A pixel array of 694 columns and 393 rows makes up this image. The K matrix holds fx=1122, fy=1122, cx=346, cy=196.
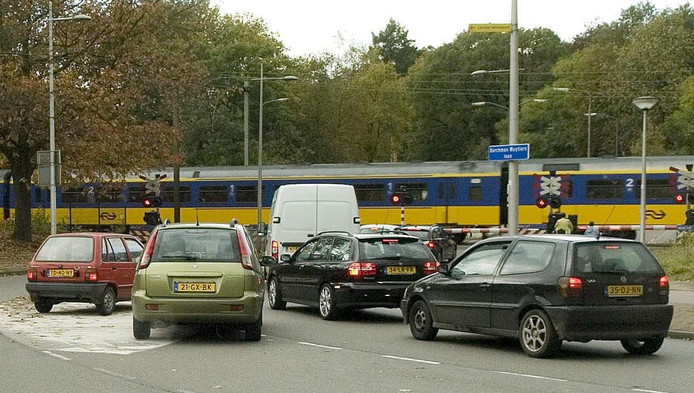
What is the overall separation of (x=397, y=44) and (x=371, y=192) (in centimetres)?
7980

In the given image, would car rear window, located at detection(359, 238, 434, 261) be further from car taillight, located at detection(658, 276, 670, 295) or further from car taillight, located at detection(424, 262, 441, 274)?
car taillight, located at detection(658, 276, 670, 295)

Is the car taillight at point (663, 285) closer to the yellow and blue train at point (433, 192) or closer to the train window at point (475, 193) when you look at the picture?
the yellow and blue train at point (433, 192)

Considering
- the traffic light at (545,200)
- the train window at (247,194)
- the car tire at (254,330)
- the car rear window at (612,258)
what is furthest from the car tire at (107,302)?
the train window at (247,194)

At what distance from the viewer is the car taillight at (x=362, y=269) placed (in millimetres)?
17828

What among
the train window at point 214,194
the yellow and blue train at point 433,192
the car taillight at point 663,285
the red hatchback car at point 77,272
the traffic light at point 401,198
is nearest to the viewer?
the car taillight at point 663,285

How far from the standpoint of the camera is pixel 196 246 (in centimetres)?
1490

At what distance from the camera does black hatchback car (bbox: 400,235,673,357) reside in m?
12.9

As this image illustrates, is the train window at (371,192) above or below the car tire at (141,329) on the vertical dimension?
above

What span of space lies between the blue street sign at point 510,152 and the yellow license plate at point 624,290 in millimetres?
8541

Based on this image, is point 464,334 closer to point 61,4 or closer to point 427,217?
point 61,4

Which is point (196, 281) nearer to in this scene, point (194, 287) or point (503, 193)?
point (194, 287)

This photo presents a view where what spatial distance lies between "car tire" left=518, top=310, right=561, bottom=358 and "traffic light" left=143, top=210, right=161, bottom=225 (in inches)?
1524

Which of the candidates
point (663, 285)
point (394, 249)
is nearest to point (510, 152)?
point (394, 249)

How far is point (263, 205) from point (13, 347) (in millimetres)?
36777
